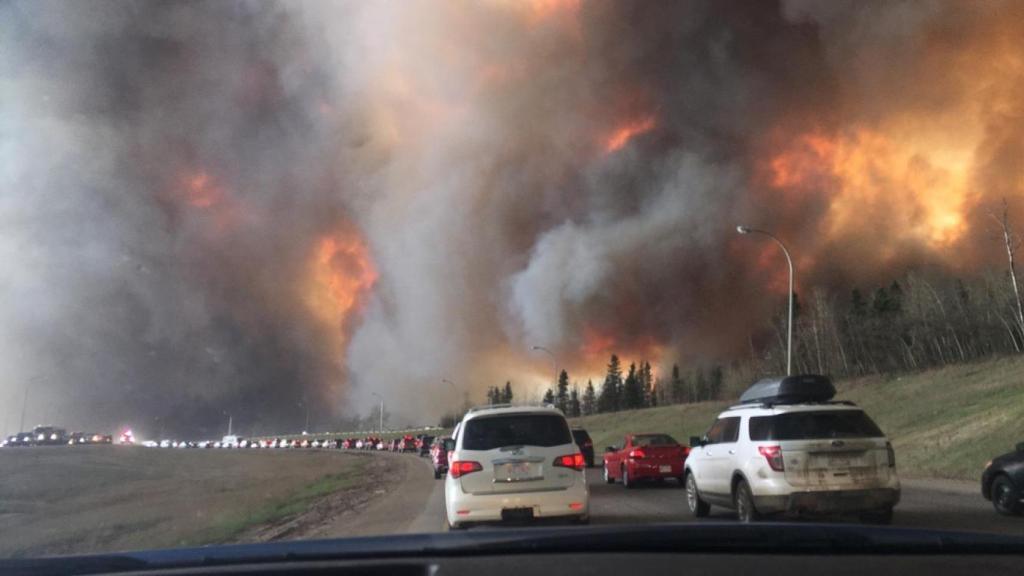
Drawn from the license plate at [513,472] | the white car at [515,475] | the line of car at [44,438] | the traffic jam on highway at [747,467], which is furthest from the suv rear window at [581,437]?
the line of car at [44,438]

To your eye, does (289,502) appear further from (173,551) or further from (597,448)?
(597,448)

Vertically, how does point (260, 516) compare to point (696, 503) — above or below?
below

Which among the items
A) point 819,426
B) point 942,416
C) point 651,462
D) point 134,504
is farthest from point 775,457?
point 942,416

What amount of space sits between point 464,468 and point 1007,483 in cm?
939

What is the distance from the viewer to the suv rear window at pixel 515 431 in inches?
420

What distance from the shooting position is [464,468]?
1050 centimetres

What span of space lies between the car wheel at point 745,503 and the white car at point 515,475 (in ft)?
8.01

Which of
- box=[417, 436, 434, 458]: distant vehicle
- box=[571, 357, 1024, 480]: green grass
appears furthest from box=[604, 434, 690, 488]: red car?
box=[417, 436, 434, 458]: distant vehicle

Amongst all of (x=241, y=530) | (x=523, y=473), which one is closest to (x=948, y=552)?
(x=523, y=473)

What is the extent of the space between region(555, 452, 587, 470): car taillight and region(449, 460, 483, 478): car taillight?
1.12 m

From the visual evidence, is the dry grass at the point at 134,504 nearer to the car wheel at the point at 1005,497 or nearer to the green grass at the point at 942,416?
the green grass at the point at 942,416

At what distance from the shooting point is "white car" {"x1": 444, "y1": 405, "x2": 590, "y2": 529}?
1035 cm

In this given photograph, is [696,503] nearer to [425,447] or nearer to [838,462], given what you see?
[838,462]

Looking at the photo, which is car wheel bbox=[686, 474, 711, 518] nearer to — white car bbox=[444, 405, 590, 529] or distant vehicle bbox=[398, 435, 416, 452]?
white car bbox=[444, 405, 590, 529]
